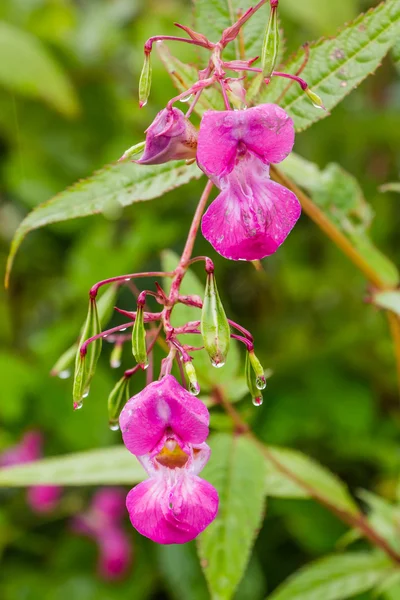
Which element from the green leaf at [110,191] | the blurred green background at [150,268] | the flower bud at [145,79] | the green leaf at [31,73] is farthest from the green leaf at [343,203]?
the green leaf at [31,73]

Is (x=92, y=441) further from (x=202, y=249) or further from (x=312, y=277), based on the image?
(x=312, y=277)

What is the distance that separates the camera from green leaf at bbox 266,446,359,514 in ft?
2.81

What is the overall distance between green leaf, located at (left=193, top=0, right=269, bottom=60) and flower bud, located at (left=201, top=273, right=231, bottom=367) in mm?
292

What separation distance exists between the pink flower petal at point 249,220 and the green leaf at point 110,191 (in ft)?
0.55

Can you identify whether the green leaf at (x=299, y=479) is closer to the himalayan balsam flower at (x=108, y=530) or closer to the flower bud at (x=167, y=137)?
the flower bud at (x=167, y=137)

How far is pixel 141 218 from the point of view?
63.6 inches

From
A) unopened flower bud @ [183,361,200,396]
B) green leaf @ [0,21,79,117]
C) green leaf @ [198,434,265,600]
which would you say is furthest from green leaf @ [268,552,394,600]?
green leaf @ [0,21,79,117]

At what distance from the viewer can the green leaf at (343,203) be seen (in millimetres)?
810

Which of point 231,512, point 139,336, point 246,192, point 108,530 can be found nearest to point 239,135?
point 246,192

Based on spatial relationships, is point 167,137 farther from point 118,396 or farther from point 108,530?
point 108,530

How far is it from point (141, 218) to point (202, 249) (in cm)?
16

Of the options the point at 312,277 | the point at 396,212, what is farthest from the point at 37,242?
the point at 396,212

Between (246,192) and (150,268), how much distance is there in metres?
1.18

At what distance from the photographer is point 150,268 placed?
1666 mm
